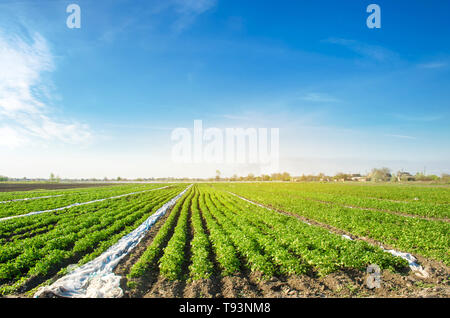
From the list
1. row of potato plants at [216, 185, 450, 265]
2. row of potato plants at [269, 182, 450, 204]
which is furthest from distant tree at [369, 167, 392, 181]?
row of potato plants at [216, 185, 450, 265]

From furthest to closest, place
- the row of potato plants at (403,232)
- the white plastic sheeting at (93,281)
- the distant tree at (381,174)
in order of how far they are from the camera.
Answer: the distant tree at (381,174)
the row of potato plants at (403,232)
the white plastic sheeting at (93,281)

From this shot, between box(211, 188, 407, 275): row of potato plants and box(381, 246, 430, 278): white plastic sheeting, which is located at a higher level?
box(211, 188, 407, 275): row of potato plants

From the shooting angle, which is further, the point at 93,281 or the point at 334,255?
the point at 334,255

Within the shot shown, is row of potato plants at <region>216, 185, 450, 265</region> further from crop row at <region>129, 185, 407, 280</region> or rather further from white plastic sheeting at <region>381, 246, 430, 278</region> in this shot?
crop row at <region>129, 185, 407, 280</region>

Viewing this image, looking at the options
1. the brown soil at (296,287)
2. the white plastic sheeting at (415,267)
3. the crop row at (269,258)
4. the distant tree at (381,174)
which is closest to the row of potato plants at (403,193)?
the white plastic sheeting at (415,267)

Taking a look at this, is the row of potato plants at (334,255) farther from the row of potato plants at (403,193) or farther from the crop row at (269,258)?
the row of potato plants at (403,193)

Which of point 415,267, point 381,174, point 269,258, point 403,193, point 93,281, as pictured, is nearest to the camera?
point 93,281

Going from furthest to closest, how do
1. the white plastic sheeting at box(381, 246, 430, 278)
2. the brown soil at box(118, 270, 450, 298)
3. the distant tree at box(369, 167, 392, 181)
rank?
the distant tree at box(369, 167, 392, 181), the white plastic sheeting at box(381, 246, 430, 278), the brown soil at box(118, 270, 450, 298)

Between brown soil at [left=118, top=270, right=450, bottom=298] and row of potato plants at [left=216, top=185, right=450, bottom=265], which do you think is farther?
row of potato plants at [left=216, top=185, right=450, bottom=265]

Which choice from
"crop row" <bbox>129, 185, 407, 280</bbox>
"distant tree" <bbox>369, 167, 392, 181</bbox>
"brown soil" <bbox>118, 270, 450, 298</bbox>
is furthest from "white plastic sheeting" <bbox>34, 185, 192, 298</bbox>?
"distant tree" <bbox>369, 167, 392, 181</bbox>

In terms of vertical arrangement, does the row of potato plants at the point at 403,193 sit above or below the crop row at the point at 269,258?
below

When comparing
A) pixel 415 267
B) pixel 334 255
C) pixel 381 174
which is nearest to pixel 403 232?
pixel 415 267

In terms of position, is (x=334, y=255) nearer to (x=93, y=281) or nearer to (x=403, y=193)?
(x=93, y=281)

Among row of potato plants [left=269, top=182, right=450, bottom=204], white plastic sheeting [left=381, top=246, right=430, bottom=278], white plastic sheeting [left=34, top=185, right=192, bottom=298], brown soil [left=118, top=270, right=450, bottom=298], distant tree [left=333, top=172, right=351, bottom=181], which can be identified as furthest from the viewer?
distant tree [left=333, top=172, right=351, bottom=181]
